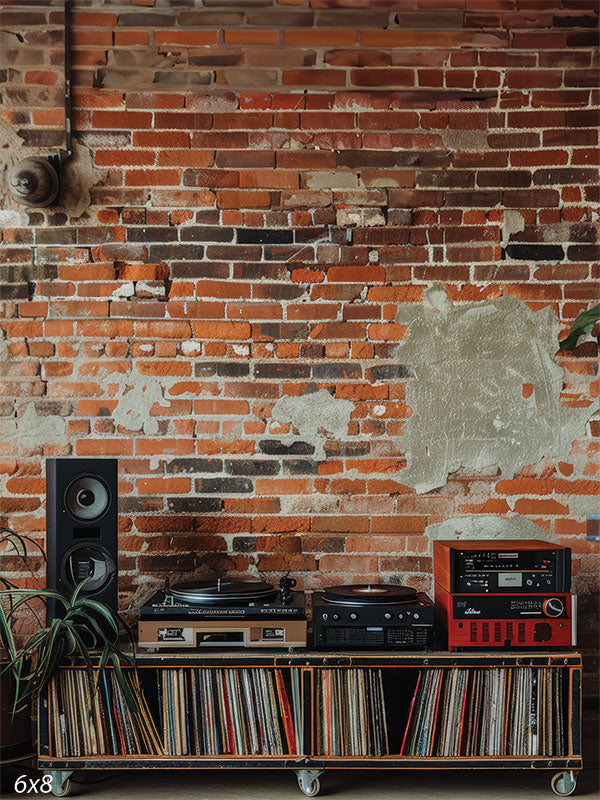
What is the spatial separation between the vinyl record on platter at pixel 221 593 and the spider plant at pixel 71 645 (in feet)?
0.73

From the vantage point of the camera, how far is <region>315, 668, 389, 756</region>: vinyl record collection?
8.45 feet

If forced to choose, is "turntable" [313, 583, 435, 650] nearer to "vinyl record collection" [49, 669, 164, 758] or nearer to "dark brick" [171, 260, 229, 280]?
"vinyl record collection" [49, 669, 164, 758]

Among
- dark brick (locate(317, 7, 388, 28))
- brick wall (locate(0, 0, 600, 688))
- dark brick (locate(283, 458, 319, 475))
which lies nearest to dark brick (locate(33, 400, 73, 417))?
brick wall (locate(0, 0, 600, 688))

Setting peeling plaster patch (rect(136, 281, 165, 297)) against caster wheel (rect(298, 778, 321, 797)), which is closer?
caster wheel (rect(298, 778, 321, 797))

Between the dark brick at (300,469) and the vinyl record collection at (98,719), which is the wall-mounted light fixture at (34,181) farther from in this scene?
the vinyl record collection at (98,719)

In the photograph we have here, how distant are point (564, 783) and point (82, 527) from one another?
1.70 meters

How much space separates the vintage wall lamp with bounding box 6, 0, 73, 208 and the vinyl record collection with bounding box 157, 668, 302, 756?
1730mm

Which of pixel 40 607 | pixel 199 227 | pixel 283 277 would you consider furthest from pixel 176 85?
pixel 40 607

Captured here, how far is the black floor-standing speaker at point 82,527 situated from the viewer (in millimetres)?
2621

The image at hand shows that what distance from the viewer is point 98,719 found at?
2.59m

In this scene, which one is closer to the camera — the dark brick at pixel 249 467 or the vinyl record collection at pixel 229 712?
the vinyl record collection at pixel 229 712

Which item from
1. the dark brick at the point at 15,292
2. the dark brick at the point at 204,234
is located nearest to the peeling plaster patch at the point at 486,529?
the dark brick at the point at 204,234

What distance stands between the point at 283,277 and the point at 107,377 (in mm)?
753

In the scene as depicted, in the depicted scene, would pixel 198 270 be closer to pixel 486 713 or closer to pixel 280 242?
pixel 280 242
